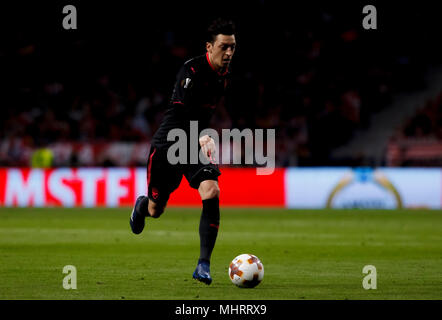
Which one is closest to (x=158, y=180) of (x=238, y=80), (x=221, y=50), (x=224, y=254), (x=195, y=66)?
(x=195, y=66)

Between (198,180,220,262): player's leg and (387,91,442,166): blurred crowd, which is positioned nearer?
(198,180,220,262): player's leg

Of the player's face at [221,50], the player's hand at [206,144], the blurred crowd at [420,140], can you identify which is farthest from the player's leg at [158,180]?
the blurred crowd at [420,140]

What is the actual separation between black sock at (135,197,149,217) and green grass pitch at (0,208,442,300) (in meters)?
0.60

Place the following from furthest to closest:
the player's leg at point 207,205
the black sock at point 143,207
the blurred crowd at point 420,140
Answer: the blurred crowd at point 420,140, the black sock at point 143,207, the player's leg at point 207,205

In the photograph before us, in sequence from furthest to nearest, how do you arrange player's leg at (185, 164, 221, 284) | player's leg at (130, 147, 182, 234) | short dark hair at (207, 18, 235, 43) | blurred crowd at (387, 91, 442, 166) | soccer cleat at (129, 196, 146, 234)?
blurred crowd at (387, 91, 442, 166) < soccer cleat at (129, 196, 146, 234) < player's leg at (130, 147, 182, 234) < short dark hair at (207, 18, 235, 43) < player's leg at (185, 164, 221, 284)

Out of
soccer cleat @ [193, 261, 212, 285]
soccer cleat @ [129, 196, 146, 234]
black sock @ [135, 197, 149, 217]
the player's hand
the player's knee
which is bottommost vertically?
soccer cleat @ [193, 261, 212, 285]

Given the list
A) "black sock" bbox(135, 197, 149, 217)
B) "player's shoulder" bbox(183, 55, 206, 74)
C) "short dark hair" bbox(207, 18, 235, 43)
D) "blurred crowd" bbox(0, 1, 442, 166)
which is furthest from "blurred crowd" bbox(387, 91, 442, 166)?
"short dark hair" bbox(207, 18, 235, 43)

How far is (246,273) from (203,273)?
42 centimetres

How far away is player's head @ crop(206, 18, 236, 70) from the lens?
7.75 meters

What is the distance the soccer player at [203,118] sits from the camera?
7.63 metres

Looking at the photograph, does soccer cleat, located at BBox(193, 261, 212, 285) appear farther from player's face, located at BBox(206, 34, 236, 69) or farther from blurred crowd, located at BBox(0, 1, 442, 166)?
blurred crowd, located at BBox(0, 1, 442, 166)

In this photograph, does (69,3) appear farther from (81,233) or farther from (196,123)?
(196,123)

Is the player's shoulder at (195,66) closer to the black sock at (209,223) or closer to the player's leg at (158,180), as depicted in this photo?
the player's leg at (158,180)

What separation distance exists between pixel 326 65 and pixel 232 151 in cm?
550
